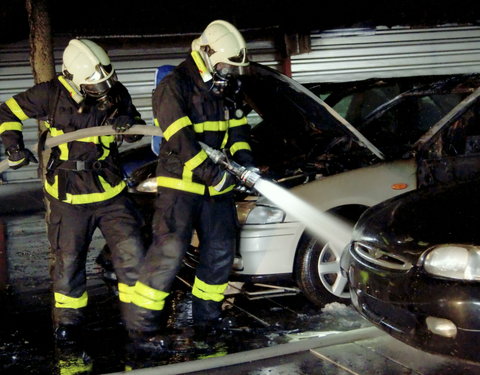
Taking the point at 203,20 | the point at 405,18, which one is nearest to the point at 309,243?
the point at 203,20

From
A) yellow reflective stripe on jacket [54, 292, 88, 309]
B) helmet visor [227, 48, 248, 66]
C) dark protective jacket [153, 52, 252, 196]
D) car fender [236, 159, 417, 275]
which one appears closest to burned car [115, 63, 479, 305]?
car fender [236, 159, 417, 275]

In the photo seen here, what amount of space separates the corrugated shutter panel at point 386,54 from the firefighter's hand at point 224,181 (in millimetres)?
8869

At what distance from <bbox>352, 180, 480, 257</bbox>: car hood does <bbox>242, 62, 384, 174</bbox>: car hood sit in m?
1.24

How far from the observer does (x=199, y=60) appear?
14.7 feet

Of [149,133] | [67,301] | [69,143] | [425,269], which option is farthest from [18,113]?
[425,269]

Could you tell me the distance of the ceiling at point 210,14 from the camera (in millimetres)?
10742

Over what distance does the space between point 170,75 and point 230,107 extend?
54 cm

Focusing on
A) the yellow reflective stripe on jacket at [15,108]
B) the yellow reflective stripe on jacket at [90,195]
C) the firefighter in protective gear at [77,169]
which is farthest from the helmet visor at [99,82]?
the yellow reflective stripe on jacket at [90,195]

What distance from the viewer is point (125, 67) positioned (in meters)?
12.2

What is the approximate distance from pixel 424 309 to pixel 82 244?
238 cm

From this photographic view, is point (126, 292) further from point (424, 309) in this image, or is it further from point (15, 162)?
point (424, 309)

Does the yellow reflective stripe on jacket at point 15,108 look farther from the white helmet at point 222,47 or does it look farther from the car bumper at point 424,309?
the car bumper at point 424,309

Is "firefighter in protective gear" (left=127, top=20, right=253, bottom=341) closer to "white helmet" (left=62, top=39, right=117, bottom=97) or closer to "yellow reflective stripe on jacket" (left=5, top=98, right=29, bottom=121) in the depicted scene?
"white helmet" (left=62, top=39, right=117, bottom=97)

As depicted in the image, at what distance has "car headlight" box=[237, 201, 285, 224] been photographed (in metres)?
4.79
